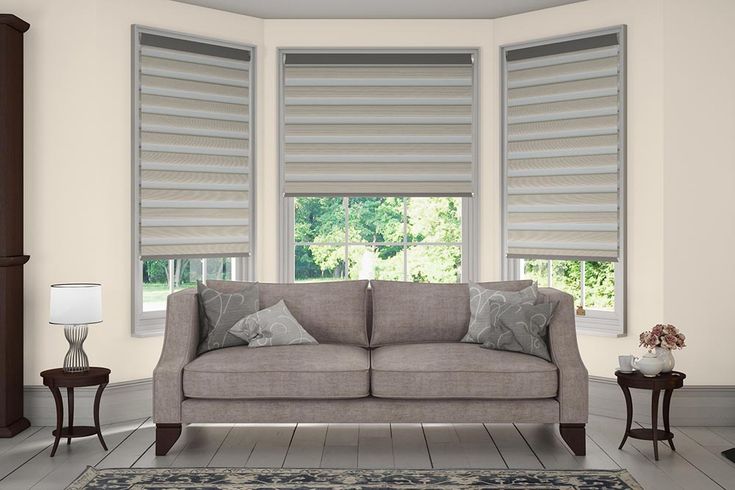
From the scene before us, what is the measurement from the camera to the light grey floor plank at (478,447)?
14.8 feet

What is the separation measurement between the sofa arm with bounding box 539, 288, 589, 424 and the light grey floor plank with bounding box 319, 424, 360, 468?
46.2 inches

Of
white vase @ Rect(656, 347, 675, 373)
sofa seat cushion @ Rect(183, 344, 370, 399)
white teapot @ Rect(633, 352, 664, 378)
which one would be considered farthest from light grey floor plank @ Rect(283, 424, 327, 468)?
white vase @ Rect(656, 347, 675, 373)

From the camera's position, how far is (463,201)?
6.46 metres

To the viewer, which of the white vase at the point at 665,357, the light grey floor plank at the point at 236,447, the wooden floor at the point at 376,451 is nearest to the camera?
the wooden floor at the point at 376,451

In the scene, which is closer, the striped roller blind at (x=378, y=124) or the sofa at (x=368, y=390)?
the sofa at (x=368, y=390)

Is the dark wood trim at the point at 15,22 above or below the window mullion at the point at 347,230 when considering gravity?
above

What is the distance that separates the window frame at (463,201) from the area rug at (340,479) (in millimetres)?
2291

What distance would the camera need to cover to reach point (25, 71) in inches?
209

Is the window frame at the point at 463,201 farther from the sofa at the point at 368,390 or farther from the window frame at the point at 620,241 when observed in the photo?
the sofa at the point at 368,390

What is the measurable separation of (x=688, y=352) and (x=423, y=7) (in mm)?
2945

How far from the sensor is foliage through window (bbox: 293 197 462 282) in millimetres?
6488

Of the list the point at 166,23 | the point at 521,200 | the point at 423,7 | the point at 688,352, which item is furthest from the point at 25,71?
the point at 688,352

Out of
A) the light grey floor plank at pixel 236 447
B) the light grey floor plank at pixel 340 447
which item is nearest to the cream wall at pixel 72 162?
the light grey floor plank at pixel 236 447

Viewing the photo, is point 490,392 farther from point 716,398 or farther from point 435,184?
point 435,184
